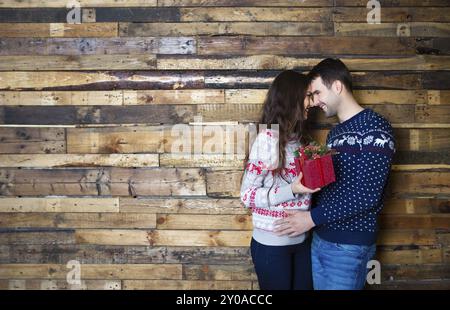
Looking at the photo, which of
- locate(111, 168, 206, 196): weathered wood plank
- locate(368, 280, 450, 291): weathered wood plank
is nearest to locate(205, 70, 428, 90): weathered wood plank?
locate(111, 168, 206, 196): weathered wood plank

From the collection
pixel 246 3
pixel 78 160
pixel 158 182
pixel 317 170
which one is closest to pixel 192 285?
pixel 158 182

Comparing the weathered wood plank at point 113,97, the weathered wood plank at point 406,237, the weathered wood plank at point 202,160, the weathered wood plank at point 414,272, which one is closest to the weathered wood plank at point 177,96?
the weathered wood plank at point 113,97

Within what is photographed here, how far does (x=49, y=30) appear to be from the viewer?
286 cm

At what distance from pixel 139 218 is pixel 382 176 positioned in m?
1.77

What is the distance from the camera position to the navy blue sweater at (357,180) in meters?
2.02

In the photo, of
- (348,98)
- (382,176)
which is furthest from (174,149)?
(382,176)

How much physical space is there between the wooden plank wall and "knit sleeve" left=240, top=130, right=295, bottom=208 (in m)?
0.72

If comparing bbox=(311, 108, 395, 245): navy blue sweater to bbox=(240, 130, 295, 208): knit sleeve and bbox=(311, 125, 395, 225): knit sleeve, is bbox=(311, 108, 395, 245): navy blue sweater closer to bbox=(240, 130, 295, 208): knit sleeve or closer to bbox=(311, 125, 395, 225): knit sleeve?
bbox=(311, 125, 395, 225): knit sleeve

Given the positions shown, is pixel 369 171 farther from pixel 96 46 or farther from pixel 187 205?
pixel 96 46

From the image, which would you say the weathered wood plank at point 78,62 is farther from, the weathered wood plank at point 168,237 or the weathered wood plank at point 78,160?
the weathered wood plank at point 168,237

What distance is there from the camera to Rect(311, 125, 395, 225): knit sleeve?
2.01 metres

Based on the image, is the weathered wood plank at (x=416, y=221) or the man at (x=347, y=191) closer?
the man at (x=347, y=191)

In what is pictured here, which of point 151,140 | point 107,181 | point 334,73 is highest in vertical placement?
point 334,73

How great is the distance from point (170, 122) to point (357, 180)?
56.7 inches
